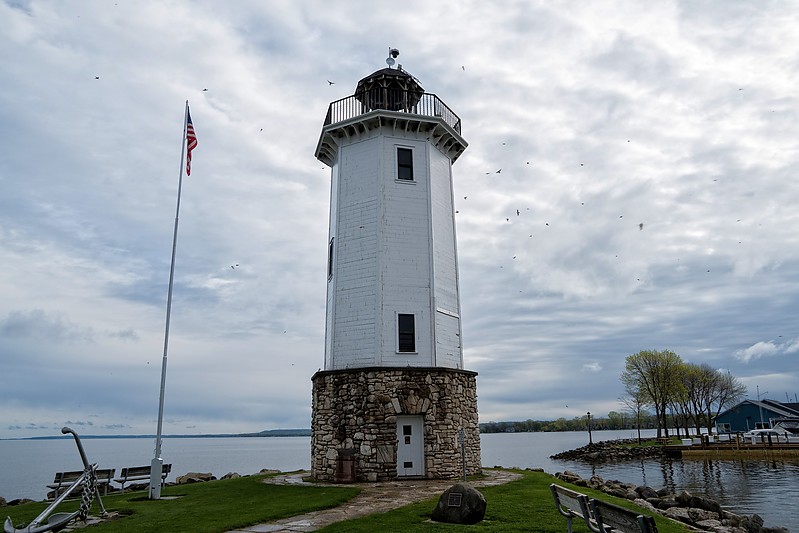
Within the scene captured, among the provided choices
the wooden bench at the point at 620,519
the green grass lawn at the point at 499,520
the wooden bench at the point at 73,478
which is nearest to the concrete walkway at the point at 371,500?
the green grass lawn at the point at 499,520

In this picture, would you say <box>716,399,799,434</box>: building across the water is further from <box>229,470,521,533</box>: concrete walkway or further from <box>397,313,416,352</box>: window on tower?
<box>397,313,416,352</box>: window on tower

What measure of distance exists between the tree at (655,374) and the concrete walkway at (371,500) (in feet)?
152

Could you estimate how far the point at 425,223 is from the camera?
67.7ft

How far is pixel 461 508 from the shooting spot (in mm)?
10555

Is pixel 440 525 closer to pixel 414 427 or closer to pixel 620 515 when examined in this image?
pixel 620 515

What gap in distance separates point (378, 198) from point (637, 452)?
4294 centimetres

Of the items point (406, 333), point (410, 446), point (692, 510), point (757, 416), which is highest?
point (406, 333)

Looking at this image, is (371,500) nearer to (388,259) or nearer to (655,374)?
(388,259)

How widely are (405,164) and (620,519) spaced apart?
15.7 metres

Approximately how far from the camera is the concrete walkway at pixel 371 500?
35.3 ft

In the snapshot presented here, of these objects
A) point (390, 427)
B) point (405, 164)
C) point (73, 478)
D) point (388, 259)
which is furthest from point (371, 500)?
point (405, 164)

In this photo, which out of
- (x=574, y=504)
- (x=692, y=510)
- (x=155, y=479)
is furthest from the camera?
(x=692, y=510)

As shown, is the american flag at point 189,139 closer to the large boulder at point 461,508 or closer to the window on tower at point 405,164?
the window on tower at point 405,164

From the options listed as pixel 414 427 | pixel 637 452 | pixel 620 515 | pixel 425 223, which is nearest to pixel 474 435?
pixel 414 427
